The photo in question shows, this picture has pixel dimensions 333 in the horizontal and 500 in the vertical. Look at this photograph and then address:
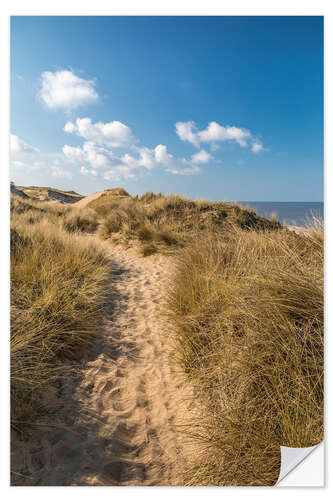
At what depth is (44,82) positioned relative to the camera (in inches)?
77.2

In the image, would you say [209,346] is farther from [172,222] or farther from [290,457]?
[172,222]

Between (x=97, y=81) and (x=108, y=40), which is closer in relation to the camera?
(x=108, y=40)

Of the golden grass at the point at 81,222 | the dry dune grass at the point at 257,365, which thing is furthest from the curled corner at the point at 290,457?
the golden grass at the point at 81,222

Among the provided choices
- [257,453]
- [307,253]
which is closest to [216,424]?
[257,453]

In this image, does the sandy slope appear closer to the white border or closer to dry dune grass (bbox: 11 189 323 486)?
dry dune grass (bbox: 11 189 323 486)

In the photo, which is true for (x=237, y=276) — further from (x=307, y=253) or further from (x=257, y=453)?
(x=257, y=453)

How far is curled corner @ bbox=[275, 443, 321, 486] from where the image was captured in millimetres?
1195

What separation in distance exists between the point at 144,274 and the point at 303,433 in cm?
389

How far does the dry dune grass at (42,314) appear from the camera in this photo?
1683mm

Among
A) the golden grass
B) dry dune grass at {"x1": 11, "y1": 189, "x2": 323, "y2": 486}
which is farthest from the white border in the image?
the golden grass

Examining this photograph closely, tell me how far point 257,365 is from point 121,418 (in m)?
1.08

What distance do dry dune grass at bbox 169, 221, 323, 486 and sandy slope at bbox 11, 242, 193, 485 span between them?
206 millimetres
